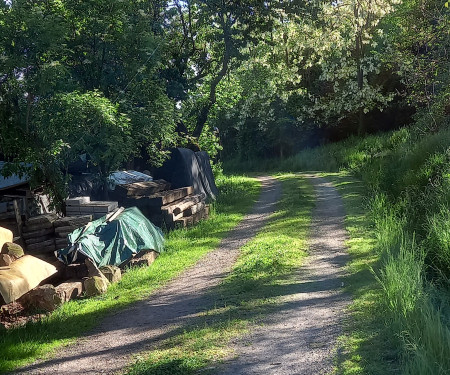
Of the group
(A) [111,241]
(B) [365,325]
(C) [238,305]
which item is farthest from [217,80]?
(B) [365,325]

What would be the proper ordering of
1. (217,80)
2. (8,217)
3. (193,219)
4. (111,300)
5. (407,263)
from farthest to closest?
(217,80) < (193,219) < (8,217) < (111,300) < (407,263)

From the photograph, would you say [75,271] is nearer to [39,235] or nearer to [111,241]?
[111,241]

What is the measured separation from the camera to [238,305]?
726cm

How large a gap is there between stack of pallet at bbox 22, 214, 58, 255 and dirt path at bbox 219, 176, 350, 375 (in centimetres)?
530

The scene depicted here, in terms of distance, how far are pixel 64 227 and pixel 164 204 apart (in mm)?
3267

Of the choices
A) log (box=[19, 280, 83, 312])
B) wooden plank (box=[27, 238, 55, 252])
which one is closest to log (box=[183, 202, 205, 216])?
wooden plank (box=[27, 238, 55, 252])

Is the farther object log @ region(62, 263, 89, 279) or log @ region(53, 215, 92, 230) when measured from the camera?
log @ region(53, 215, 92, 230)

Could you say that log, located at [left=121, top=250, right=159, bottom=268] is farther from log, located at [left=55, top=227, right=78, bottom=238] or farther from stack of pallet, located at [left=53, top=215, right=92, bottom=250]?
log, located at [left=55, top=227, right=78, bottom=238]

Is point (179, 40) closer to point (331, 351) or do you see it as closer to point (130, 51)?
point (130, 51)

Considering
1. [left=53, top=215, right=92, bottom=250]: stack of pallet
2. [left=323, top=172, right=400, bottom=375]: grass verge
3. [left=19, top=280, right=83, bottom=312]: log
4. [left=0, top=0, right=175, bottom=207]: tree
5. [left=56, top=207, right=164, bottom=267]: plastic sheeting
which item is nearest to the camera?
[left=323, top=172, right=400, bottom=375]: grass verge

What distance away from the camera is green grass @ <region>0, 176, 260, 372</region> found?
6527 millimetres

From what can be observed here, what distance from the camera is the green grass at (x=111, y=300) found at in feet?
21.4

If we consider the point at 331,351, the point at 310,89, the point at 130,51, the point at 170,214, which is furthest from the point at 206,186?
the point at 310,89

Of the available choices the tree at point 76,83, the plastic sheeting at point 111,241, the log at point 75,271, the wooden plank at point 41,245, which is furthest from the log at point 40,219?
the log at point 75,271
